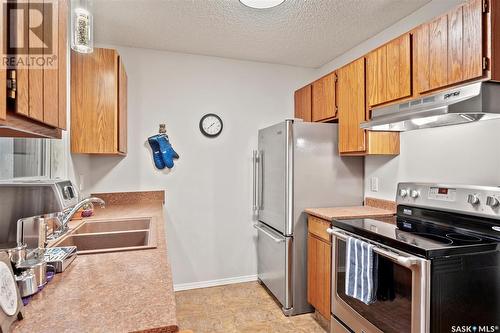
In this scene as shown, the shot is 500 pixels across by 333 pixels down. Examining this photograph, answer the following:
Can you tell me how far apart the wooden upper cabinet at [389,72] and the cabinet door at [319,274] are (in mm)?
1204

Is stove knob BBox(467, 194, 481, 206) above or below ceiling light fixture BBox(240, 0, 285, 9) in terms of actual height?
below

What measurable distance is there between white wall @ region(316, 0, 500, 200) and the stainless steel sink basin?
2030 mm

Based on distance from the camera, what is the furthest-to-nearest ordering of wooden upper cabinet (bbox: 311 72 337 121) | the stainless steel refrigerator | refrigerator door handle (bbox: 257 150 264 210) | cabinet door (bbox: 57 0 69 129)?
refrigerator door handle (bbox: 257 150 264 210) → wooden upper cabinet (bbox: 311 72 337 121) → the stainless steel refrigerator → cabinet door (bbox: 57 0 69 129)

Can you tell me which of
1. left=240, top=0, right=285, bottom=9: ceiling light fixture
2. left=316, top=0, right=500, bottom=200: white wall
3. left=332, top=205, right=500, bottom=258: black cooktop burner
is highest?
left=240, top=0, right=285, bottom=9: ceiling light fixture

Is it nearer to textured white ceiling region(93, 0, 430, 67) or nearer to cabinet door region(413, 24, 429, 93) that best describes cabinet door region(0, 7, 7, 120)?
textured white ceiling region(93, 0, 430, 67)

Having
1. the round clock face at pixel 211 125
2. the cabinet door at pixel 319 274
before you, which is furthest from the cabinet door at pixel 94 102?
the cabinet door at pixel 319 274

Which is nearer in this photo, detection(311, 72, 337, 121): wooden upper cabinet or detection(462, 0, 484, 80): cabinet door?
detection(462, 0, 484, 80): cabinet door

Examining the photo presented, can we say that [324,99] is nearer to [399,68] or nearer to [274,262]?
[399,68]

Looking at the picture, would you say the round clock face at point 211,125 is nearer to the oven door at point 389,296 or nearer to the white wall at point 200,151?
the white wall at point 200,151

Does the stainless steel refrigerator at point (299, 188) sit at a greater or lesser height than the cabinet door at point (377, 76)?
lesser

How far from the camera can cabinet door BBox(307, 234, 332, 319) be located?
220cm

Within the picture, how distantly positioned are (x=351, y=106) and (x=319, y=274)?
1442 millimetres

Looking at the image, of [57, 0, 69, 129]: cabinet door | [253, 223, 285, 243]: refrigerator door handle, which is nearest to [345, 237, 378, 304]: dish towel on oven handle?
[253, 223, 285, 243]: refrigerator door handle

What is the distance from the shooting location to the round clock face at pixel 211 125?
10.3ft
